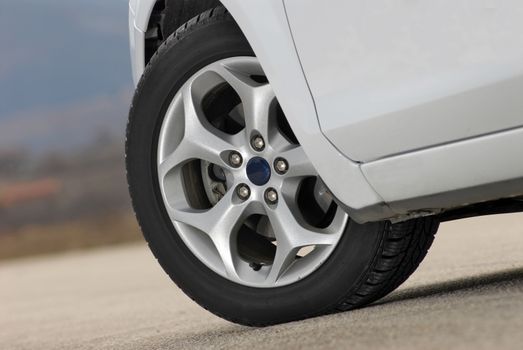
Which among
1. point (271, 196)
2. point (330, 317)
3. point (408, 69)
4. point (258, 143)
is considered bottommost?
point (330, 317)

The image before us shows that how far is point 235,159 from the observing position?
111 inches

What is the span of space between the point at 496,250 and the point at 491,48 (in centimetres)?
297

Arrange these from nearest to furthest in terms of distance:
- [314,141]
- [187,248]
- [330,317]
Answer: [314,141]
[330,317]
[187,248]

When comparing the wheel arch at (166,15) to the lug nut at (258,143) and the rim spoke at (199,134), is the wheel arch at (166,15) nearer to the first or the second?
the rim spoke at (199,134)

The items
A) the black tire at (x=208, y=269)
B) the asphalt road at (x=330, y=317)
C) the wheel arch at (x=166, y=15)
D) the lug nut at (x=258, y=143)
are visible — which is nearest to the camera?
the asphalt road at (x=330, y=317)

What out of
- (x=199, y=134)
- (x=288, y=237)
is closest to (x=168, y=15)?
(x=199, y=134)

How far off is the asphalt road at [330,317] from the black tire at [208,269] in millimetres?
70

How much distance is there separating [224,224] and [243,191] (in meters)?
0.12

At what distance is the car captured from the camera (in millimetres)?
2293

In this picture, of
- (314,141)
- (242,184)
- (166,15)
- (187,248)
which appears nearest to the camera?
(314,141)

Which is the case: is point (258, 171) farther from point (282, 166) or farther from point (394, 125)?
point (394, 125)

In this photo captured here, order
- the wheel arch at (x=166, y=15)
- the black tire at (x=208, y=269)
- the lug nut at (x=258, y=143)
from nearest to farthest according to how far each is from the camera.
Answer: the black tire at (x=208, y=269) → the lug nut at (x=258, y=143) → the wheel arch at (x=166, y=15)

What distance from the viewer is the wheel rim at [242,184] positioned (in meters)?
2.73

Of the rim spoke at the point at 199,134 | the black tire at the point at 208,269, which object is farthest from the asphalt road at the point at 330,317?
the rim spoke at the point at 199,134
